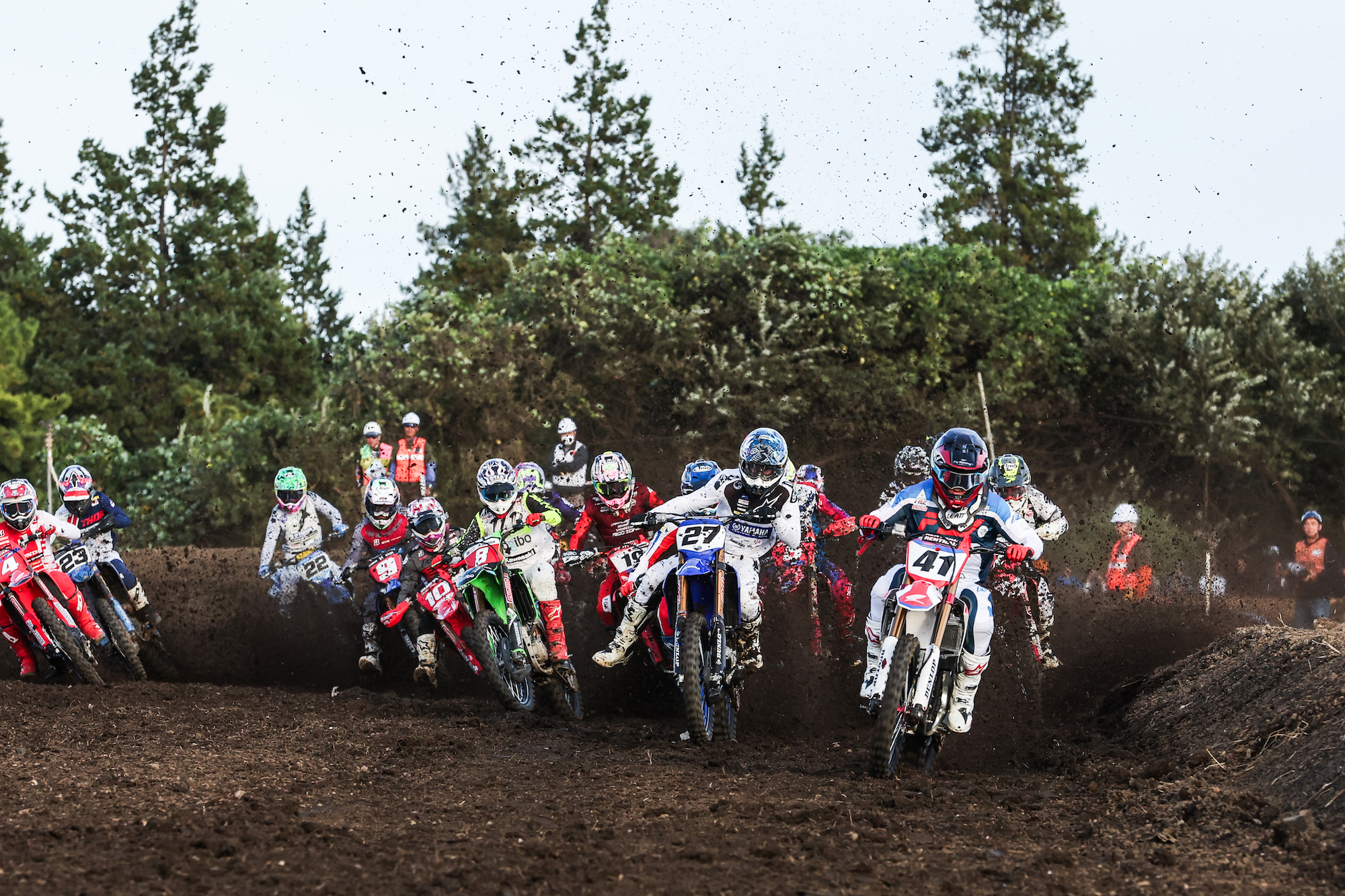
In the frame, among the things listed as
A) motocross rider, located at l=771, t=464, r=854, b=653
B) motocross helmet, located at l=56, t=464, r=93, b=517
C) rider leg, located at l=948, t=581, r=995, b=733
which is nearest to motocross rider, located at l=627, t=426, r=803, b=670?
motocross rider, located at l=771, t=464, r=854, b=653

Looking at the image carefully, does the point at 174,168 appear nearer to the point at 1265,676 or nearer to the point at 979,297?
the point at 979,297

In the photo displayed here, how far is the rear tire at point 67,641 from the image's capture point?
12008mm

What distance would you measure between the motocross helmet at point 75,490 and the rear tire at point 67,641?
2.03 m

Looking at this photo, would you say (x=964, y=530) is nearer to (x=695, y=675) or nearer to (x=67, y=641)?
(x=695, y=675)

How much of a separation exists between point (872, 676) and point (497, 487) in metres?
4.27

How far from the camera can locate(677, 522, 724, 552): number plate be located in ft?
31.7

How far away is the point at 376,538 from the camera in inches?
528

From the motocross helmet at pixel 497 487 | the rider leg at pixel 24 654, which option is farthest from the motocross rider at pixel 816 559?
the rider leg at pixel 24 654

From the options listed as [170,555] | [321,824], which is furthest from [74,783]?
[170,555]

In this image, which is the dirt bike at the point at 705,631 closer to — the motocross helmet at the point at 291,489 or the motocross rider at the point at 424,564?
the motocross rider at the point at 424,564

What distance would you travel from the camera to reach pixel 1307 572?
1741cm

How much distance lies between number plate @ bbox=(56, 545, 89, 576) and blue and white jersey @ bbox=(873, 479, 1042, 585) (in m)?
7.89

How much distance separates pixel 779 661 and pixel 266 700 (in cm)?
447

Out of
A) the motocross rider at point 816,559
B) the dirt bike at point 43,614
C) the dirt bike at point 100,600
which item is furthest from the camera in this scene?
the dirt bike at point 100,600
